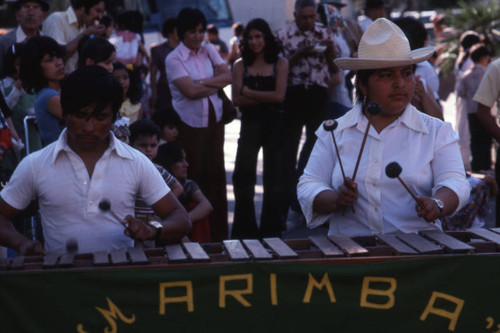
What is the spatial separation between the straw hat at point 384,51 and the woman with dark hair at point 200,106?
3.33 metres

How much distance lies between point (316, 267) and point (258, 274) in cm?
23

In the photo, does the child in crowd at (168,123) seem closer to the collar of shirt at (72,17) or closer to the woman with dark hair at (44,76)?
the collar of shirt at (72,17)

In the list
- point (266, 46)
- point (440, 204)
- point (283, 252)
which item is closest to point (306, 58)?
point (266, 46)

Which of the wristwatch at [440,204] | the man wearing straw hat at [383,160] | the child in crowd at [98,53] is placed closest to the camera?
the wristwatch at [440,204]

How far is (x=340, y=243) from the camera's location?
3875 millimetres

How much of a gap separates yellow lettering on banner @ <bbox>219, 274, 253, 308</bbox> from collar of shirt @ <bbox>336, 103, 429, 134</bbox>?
4.16ft

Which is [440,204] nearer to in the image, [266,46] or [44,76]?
[44,76]

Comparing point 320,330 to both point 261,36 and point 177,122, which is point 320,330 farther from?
point 261,36

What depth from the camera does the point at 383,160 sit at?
14.6ft

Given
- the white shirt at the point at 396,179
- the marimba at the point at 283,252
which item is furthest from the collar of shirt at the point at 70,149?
the white shirt at the point at 396,179

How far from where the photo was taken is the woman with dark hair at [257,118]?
325 inches

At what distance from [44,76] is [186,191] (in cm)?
128

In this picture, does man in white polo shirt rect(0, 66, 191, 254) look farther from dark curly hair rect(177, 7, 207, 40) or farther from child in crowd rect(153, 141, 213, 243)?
dark curly hair rect(177, 7, 207, 40)

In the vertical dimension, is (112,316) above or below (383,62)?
below
